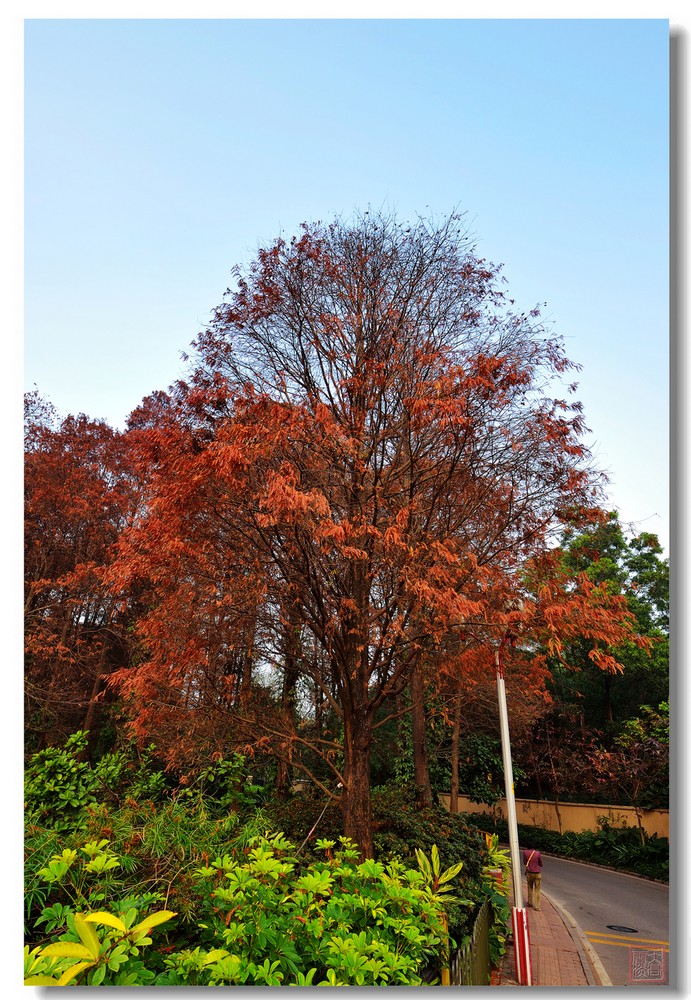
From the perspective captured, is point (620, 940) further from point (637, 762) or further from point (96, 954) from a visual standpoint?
point (637, 762)

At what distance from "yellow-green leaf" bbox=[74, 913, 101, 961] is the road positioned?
2.51 m

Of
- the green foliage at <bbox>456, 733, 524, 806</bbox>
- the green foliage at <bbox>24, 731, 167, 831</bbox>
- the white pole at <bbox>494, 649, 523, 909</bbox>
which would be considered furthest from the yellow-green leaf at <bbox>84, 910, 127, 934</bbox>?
the green foliage at <bbox>456, 733, 524, 806</bbox>

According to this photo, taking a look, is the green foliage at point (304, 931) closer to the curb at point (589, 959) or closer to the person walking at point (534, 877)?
the curb at point (589, 959)

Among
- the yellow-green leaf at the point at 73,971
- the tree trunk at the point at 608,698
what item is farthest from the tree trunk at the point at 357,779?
the tree trunk at the point at 608,698

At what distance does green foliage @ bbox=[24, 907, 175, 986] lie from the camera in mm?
2273

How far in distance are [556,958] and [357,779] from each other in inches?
81.6

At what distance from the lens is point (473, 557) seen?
3934mm

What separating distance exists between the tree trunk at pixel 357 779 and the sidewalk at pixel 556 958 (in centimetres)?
126

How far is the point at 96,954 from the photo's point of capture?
227 centimetres

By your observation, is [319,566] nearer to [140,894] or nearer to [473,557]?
[473,557]

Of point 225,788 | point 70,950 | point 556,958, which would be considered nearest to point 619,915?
point 556,958

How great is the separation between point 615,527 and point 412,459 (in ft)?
4.86

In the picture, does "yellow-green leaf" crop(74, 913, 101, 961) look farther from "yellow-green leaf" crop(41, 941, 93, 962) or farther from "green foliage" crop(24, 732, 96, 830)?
"green foliage" crop(24, 732, 96, 830)
